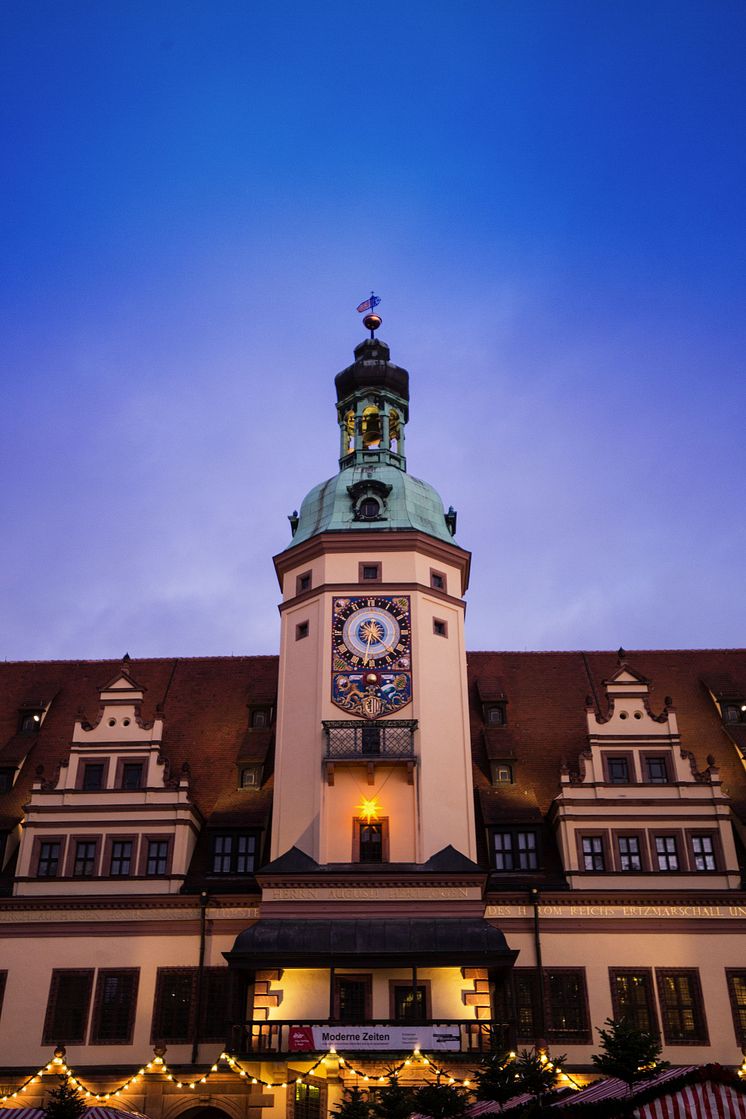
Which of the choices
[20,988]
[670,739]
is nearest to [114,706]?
[20,988]

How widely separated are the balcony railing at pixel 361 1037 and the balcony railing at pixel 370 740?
7343 millimetres

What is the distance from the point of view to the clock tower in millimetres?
32906

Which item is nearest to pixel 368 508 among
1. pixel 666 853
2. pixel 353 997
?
pixel 666 853

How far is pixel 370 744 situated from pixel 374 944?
19.1 feet

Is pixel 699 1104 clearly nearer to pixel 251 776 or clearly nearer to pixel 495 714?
pixel 251 776

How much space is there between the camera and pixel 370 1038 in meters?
28.6

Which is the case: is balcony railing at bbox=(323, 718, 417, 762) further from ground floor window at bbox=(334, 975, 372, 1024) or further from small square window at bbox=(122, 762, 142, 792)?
small square window at bbox=(122, 762, 142, 792)

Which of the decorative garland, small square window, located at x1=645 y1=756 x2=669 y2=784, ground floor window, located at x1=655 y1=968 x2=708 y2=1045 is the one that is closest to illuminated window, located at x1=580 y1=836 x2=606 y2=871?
small square window, located at x1=645 y1=756 x2=669 y2=784

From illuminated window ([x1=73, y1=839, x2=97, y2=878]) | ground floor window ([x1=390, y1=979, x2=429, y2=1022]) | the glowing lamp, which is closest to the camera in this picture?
ground floor window ([x1=390, y1=979, x2=429, y2=1022])

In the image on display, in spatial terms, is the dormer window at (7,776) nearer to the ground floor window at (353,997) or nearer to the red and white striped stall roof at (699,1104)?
the ground floor window at (353,997)

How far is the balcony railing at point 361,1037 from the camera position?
1123 inches

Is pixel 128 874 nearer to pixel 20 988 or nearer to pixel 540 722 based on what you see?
pixel 20 988

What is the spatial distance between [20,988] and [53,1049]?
1982 millimetres

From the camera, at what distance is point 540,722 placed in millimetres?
38312
